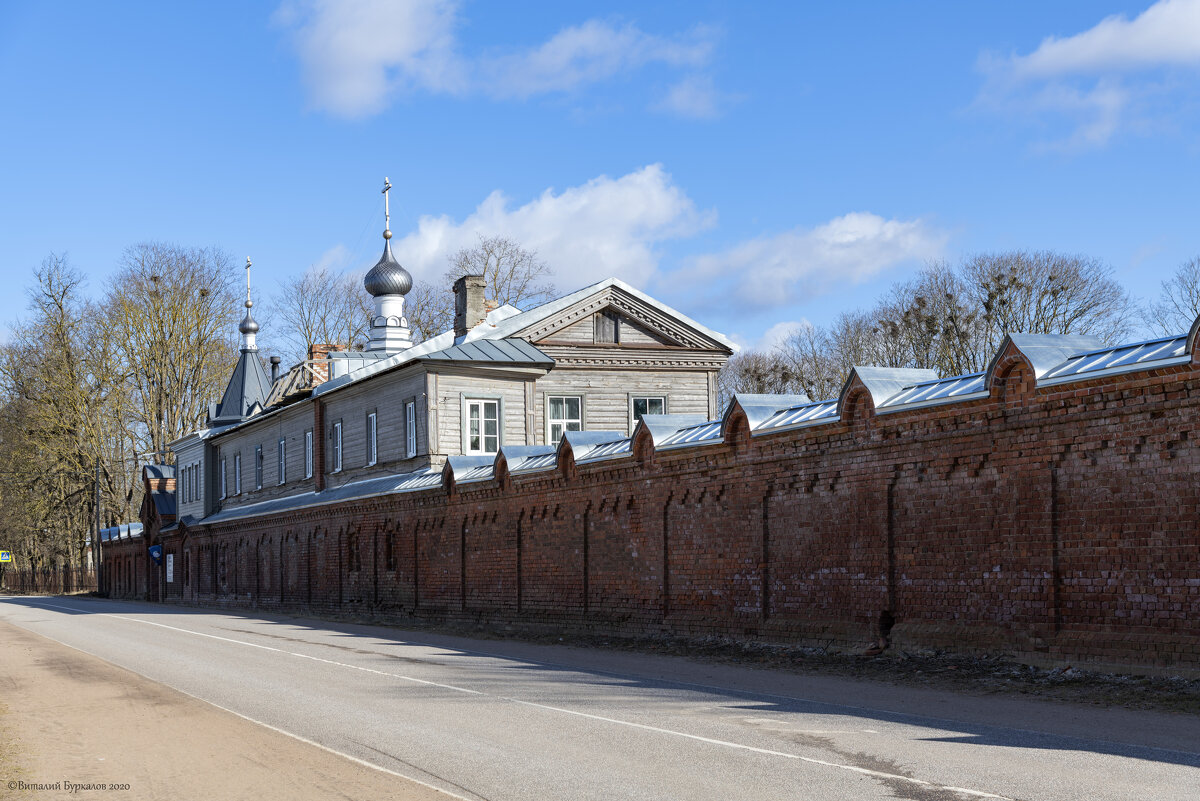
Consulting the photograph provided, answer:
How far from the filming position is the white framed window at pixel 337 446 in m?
37.6

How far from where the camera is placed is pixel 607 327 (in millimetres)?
35250

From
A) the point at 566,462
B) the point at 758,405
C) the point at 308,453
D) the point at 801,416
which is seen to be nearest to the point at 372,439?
the point at 308,453

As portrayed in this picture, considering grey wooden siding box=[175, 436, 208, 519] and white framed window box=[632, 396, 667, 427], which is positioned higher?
white framed window box=[632, 396, 667, 427]

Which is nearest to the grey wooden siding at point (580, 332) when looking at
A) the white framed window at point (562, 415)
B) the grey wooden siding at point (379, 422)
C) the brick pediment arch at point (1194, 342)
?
the white framed window at point (562, 415)

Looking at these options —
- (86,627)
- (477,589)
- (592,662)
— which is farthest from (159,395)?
(592,662)

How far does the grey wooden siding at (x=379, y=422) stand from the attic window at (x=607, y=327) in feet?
19.0

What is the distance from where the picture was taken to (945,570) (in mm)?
14516

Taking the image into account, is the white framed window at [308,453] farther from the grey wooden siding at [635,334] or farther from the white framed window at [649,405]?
the grey wooden siding at [635,334]

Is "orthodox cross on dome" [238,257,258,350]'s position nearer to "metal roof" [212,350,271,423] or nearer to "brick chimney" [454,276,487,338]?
"metal roof" [212,350,271,423]

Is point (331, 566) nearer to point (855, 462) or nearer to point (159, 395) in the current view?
point (855, 462)

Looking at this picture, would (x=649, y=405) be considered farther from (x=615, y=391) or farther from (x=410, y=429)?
(x=410, y=429)

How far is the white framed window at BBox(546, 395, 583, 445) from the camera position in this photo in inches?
1361

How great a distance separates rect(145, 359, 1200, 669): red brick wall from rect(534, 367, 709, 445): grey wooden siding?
28.7 feet

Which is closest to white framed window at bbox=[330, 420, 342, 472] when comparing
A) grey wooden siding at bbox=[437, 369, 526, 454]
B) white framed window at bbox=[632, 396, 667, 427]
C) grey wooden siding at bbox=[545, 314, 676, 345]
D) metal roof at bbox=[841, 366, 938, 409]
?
grey wooden siding at bbox=[437, 369, 526, 454]
